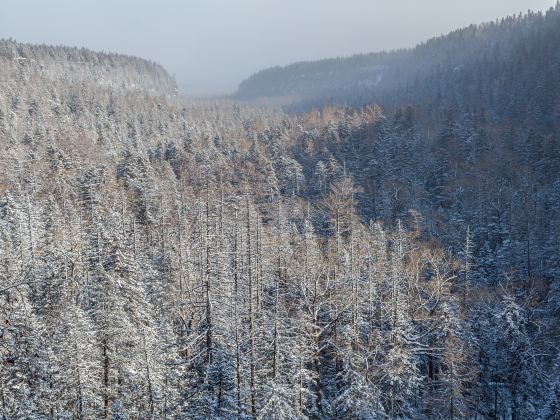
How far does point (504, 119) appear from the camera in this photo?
11725 cm

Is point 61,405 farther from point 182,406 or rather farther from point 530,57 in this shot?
point 530,57

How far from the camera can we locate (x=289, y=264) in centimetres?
5091

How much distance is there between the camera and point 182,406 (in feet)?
101

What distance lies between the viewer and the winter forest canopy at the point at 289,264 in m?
28.8

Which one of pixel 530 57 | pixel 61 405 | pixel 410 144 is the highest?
pixel 530 57

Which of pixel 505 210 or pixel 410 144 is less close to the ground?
pixel 410 144

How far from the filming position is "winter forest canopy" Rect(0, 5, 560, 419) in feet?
94.5

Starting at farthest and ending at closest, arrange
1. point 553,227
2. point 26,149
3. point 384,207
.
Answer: point 26,149
point 384,207
point 553,227

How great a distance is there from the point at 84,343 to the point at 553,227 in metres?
64.4

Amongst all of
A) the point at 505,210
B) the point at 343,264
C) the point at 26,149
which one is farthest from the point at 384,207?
the point at 26,149

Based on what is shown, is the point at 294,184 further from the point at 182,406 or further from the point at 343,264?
the point at 182,406

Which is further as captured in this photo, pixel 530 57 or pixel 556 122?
pixel 530 57

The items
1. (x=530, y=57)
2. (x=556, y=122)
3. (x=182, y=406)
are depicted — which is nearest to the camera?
(x=182, y=406)

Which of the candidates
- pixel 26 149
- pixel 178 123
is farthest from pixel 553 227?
pixel 178 123
